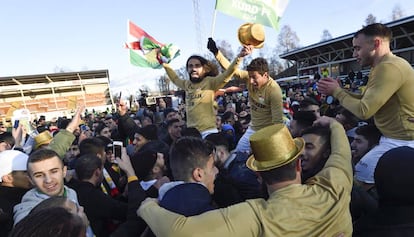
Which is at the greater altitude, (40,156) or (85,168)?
(40,156)

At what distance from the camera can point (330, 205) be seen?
1.74 m

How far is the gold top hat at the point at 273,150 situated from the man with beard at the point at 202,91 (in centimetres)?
283

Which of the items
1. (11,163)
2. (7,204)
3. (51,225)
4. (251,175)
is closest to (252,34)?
(251,175)

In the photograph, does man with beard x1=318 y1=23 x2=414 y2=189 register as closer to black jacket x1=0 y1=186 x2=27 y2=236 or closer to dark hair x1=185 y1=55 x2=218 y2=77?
dark hair x1=185 y1=55 x2=218 y2=77

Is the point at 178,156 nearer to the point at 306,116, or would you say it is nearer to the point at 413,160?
the point at 413,160

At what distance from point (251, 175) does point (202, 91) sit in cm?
210

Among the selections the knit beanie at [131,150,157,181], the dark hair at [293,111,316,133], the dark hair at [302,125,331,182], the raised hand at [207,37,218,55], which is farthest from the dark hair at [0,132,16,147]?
the dark hair at [302,125,331,182]

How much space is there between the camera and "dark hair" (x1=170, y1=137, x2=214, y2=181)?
2.28 metres

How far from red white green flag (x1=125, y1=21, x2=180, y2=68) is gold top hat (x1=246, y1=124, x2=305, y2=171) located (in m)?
4.05

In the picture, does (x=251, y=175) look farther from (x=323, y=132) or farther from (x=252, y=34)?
(x=252, y=34)

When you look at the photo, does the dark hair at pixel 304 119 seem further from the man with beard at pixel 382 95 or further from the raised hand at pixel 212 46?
the raised hand at pixel 212 46

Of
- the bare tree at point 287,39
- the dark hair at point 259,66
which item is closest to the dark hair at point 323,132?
the dark hair at point 259,66

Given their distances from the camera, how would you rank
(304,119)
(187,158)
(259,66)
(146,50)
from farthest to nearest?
(146,50)
(259,66)
(304,119)
(187,158)

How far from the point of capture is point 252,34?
4012mm
